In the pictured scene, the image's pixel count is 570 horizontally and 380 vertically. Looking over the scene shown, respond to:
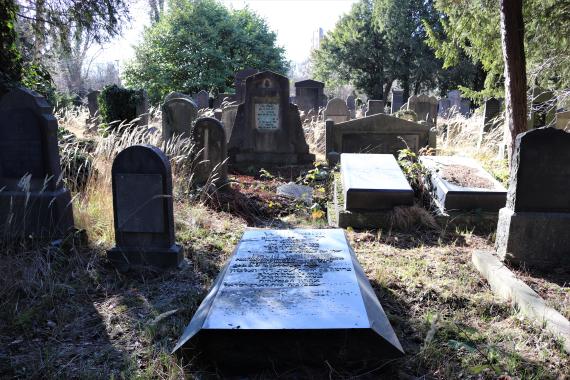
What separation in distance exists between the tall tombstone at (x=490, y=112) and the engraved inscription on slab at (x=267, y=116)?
4.63 meters

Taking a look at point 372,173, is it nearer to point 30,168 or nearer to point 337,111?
point 30,168

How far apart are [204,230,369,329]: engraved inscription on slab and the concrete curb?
4.18ft

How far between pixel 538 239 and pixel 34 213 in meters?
4.69

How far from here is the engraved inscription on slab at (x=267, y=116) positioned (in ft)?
32.9

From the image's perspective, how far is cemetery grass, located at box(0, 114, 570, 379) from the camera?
9.17 ft

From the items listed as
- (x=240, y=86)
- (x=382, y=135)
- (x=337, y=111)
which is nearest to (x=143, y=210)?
(x=382, y=135)

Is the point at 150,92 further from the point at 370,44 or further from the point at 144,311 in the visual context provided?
the point at 144,311

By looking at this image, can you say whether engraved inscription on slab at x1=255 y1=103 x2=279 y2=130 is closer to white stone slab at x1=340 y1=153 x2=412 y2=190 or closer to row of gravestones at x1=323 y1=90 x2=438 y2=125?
white stone slab at x1=340 y1=153 x2=412 y2=190

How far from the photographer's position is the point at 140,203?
4281 mm

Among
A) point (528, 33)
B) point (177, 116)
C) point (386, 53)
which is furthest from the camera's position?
point (386, 53)

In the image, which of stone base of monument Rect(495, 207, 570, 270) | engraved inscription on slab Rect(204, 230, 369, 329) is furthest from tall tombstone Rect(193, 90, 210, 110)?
stone base of monument Rect(495, 207, 570, 270)

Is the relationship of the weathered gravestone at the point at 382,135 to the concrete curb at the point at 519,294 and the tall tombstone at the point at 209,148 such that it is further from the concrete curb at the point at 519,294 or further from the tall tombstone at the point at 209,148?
the concrete curb at the point at 519,294

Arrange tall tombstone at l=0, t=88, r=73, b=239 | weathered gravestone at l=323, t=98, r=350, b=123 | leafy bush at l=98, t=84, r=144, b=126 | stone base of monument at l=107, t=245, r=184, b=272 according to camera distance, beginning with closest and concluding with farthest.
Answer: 1. stone base of monument at l=107, t=245, r=184, b=272
2. tall tombstone at l=0, t=88, r=73, b=239
3. leafy bush at l=98, t=84, r=144, b=126
4. weathered gravestone at l=323, t=98, r=350, b=123

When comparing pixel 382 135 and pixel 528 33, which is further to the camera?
pixel 382 135
